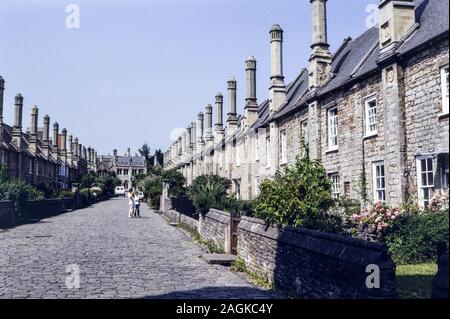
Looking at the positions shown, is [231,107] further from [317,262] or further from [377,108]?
[317,262]

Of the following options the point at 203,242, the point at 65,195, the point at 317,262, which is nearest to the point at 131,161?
the point at 65,195

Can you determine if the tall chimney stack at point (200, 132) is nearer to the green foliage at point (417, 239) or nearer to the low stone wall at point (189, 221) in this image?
the low stone wall at point (189, 221)

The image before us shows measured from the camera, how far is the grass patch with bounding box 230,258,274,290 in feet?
29.7

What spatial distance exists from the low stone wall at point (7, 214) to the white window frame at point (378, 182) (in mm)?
18751

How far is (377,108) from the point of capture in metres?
15.1

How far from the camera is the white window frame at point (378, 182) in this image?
1498cm

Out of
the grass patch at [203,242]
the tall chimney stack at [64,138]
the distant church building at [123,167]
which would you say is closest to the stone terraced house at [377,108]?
the grass patch at [203,242]

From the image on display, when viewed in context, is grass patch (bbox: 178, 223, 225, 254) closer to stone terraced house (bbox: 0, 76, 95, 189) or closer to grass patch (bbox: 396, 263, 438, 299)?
grass patch (bbox: 396, 263, 438, 299)

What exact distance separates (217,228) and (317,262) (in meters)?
8.00

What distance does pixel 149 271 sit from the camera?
10195mm

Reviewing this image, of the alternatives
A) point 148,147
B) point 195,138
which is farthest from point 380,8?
point 148,147

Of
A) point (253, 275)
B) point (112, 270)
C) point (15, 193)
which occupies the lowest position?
point (253, 275)

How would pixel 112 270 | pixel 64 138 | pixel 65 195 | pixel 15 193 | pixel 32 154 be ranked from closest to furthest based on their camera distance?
pixel 112 270, pixel 15 193, pixel 65 195, pixel 32 154, pixel 64 138
